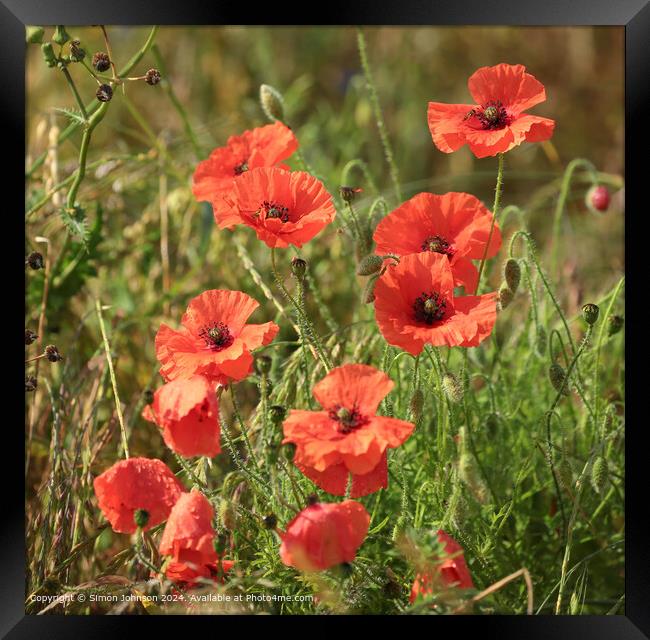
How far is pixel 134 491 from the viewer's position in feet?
4.05

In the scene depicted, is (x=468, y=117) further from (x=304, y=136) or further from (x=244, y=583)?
(x=304, y=136)

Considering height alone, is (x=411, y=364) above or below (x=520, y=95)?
below

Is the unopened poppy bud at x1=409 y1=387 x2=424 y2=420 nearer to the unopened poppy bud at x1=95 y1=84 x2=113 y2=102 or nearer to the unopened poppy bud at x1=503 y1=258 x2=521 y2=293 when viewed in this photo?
the unopened poppy bud at x1=503 y1=258 x2=521 y2=293

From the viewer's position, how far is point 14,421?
140 centimetres

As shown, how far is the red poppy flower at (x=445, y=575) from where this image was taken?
124 cm

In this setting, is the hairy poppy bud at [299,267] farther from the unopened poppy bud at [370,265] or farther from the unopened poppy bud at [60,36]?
the unopened poppy bud at [60,36]

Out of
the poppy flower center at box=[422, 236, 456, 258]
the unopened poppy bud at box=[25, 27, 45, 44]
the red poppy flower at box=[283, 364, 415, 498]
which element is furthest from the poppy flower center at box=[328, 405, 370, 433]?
the unopened poppy bud at box=[25, 27, 45, 44]

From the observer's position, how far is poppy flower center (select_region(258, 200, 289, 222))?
1.33 m

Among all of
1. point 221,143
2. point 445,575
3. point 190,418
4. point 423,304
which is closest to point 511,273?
point 423,304

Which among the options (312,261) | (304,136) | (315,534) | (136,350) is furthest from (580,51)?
(315,534)

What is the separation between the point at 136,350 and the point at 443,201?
1027 millimetres

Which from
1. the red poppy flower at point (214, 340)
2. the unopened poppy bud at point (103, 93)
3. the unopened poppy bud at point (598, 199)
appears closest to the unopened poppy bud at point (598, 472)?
the red poppy flower at point (214, 340)

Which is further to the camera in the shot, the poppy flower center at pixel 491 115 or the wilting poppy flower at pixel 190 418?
the poppy flower center at pixel 491 115

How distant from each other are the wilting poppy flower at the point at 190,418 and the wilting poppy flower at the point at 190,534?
85 millimetres
